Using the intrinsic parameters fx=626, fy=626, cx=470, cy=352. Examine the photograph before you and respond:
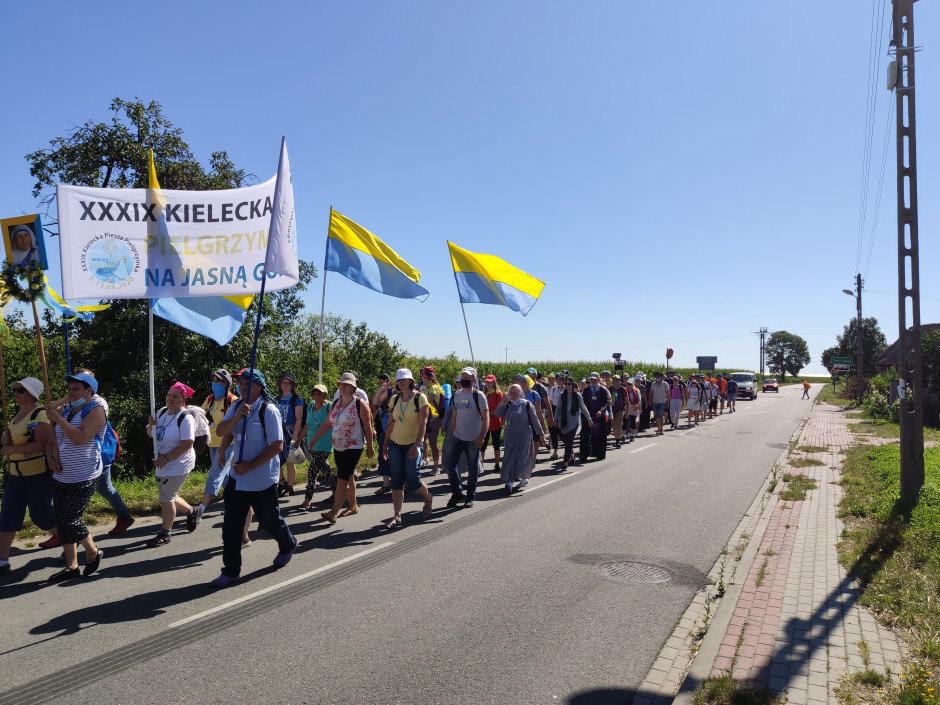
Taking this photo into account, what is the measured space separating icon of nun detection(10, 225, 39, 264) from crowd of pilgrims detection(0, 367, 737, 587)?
1.51 meters

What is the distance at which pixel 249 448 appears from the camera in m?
5.54

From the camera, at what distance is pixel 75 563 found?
5520 millimetres

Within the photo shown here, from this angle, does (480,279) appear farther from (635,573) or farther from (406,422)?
(635,573)

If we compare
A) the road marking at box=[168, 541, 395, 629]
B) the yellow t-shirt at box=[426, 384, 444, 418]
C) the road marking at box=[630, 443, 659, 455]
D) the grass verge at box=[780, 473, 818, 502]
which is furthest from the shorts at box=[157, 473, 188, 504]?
the road marking at box=[630, 443, 659, 455]

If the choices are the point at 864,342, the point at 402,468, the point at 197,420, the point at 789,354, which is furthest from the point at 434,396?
the point at 789,354

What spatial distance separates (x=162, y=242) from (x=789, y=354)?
17954 cm

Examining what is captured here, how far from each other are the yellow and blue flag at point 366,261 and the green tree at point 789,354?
565ft

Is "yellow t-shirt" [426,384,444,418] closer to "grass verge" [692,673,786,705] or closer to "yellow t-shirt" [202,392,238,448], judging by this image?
"yellow t-shirt" [202,392,238,448]

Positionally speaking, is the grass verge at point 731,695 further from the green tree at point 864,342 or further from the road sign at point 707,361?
the green tree at point 864,342

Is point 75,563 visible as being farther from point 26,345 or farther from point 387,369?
point 387,369

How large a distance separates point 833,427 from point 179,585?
22.5 m

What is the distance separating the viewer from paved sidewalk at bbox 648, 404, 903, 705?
12.3 ft

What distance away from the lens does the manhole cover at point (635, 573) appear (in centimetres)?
570

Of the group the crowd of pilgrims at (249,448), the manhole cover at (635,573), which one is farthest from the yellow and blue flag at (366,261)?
the manhole cover at (635,573)
